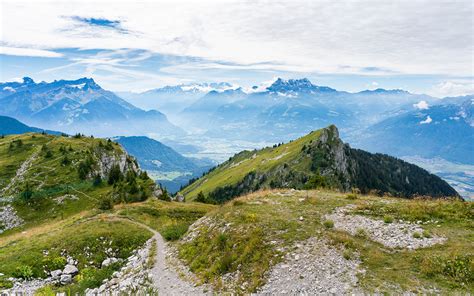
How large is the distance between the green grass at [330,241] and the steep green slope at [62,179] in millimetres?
27942

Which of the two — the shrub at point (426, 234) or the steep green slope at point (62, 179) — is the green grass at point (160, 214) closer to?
the steep green slope at point (62, 179)

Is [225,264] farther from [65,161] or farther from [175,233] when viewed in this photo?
[65,161]

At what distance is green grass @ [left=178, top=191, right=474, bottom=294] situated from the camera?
14656 mm

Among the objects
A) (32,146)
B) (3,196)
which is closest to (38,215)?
(3,196)

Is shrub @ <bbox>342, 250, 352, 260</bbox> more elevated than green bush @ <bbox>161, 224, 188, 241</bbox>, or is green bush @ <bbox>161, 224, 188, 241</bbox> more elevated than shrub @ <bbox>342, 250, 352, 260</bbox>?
shrub @ <bbox>342, 250, 352, 260</bbox>

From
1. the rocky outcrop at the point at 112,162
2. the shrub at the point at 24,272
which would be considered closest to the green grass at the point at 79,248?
the shrub at the point at 24,272

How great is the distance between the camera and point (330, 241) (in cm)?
1891

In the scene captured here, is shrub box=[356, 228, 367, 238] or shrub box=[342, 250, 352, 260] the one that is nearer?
shrub box=[342, 250, 352, 260]

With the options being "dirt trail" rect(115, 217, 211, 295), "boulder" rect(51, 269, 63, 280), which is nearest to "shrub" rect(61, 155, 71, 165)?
"boulder" rect(51, 269, 63, 280)

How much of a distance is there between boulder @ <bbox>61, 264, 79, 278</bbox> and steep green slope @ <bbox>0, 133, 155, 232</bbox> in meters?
19.6

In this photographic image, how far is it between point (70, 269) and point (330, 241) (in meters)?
21.6

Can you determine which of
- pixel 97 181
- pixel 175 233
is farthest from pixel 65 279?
pixel 97 181

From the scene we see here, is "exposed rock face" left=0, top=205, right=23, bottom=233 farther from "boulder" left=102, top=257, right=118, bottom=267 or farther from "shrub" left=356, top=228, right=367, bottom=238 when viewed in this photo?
"shrub" left=356, top=228, right=367, bottom=238

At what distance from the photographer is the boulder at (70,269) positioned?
2519 cm
